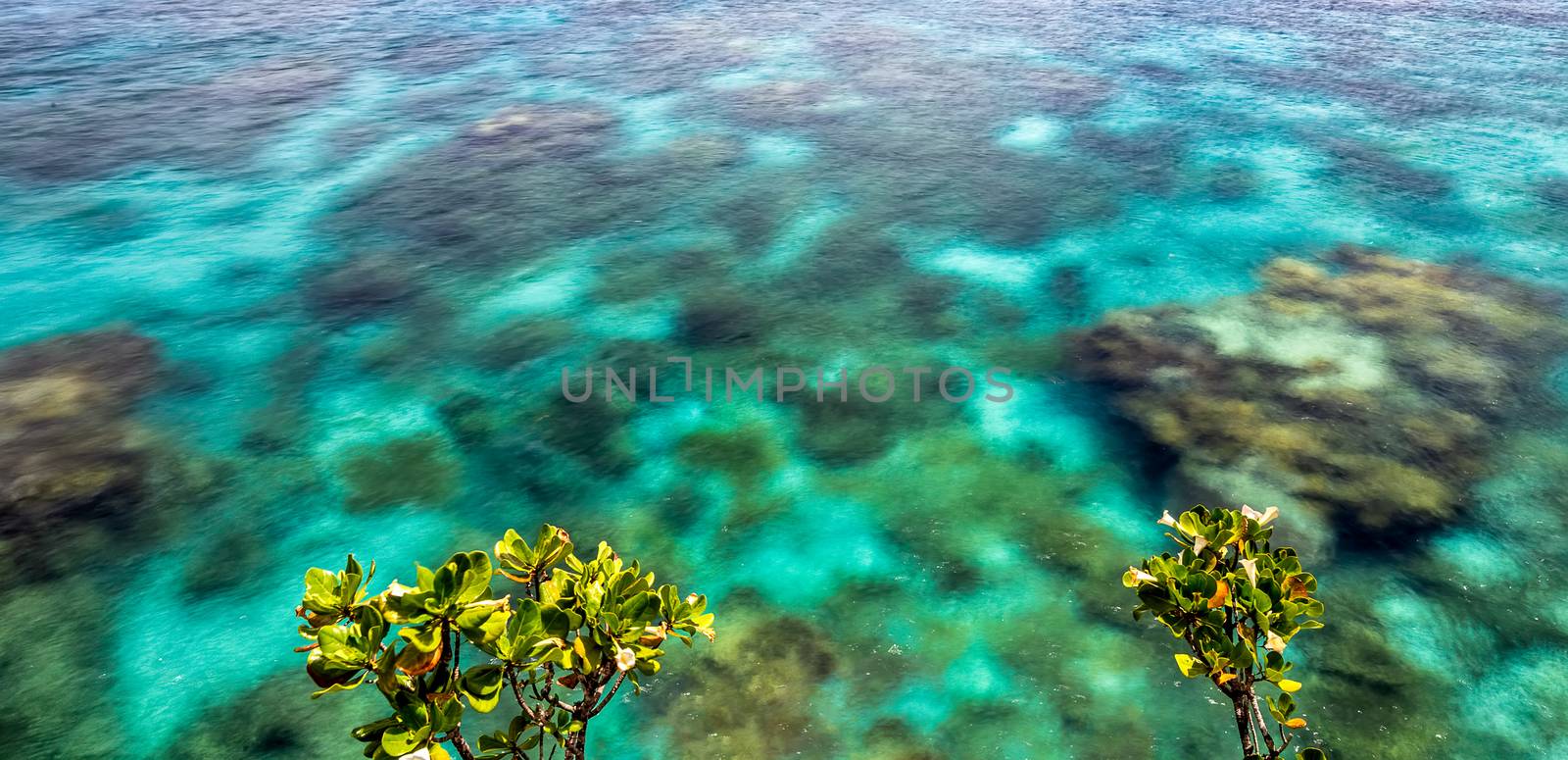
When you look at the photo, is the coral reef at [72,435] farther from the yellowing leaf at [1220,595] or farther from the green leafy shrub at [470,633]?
the yellowing leaf at [1220,595]

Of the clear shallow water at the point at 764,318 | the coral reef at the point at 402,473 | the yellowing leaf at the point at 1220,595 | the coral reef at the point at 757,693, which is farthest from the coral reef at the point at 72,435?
the yellowing leaf at the point at 1220,595

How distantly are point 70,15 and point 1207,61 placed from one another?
1130 inches

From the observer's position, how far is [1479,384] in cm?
1045

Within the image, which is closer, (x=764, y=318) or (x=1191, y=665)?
(x=1191, y=665)

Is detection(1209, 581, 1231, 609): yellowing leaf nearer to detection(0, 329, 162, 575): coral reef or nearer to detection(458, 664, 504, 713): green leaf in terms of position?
detection(458, 664, 504, 713): green leaf

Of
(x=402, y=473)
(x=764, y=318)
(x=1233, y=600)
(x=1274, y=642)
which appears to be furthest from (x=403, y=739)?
(x=764, y=318)

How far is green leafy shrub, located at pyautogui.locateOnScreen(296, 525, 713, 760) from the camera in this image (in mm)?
3822

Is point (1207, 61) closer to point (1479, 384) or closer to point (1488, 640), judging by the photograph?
point (1479, 384)

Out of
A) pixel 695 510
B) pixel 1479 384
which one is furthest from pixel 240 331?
pixel 1479 384

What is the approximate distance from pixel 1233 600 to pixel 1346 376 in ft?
25.4

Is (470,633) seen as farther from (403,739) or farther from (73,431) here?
(73,431)

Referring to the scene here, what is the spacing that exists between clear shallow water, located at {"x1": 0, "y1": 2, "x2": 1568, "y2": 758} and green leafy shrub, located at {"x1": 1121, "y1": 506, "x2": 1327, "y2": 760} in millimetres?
2791

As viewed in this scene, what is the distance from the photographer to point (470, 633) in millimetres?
3916

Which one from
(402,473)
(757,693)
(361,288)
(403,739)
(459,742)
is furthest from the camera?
(361,288)
